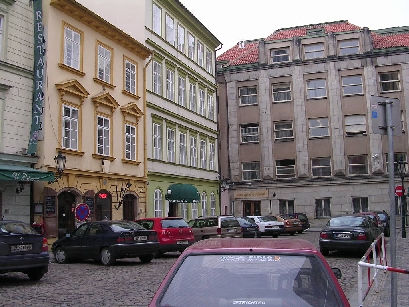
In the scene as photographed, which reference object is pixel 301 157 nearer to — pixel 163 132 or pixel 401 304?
pixel 163 132

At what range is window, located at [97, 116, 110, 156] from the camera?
24.7 m

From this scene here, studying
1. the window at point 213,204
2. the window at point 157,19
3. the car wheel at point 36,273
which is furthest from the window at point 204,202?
the car wheel at point 36,273

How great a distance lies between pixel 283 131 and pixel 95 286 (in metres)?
35.0

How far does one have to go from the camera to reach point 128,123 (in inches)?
1070

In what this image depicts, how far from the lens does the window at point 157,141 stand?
29737mm

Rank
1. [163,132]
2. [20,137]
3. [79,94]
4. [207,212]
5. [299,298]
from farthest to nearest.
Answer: [207,212] < [163,132] < [79,94] < [20,137] < [299,298]

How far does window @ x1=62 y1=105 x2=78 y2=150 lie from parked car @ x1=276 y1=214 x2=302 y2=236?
15380mm

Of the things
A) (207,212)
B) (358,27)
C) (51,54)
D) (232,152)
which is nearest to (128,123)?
(51,54)

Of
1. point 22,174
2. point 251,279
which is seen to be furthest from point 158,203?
point 251,279

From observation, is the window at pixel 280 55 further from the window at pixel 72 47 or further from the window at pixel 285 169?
the window at pixel 72 47

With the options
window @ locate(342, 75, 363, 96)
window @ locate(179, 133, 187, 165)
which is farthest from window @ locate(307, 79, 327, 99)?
window @ locate(179, 133, 187, 165)

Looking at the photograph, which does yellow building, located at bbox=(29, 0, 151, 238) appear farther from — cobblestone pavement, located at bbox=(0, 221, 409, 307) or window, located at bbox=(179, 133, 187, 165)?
window, located at bbox=(179, 133, 187, 165)

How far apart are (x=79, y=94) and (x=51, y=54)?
2.34m

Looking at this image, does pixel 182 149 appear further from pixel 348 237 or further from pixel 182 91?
pixel 348 237
